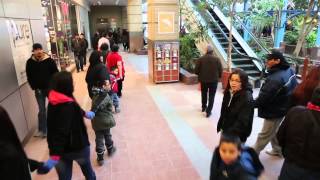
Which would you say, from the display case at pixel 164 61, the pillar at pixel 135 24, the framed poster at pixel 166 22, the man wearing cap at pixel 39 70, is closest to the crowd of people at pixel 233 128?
the man wearing cap at pixel 39 70

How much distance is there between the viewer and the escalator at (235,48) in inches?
331

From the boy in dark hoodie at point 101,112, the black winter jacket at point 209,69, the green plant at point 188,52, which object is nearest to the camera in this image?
the boy in dark hoodie at point 101,112

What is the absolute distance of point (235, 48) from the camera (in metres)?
8.70

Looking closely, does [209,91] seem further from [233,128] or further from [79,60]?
[79,60]

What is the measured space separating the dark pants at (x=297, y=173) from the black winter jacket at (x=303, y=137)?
34 mm

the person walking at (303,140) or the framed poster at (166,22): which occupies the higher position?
the framed poster at (166,22)

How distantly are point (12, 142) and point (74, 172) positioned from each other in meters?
1.74

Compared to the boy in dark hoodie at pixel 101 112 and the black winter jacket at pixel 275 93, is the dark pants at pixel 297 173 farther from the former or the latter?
the boy in dark hoodie at pixel 101 112

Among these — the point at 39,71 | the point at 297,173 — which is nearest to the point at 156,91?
the point at 39,71

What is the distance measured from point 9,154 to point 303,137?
7.09 feet

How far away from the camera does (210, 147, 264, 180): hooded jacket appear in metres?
1.83

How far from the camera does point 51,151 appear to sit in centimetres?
226

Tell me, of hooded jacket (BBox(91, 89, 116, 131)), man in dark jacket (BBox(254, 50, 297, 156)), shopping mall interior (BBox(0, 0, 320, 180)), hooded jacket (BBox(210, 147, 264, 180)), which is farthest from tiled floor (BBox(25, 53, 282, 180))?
hooded jacket (BBox(210, 147, 264, 180))

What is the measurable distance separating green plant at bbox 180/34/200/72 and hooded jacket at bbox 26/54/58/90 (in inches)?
214
